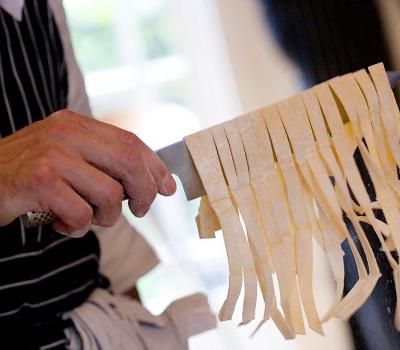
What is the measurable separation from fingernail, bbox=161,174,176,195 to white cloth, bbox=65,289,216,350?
310mm

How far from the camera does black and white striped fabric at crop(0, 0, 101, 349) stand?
2.59 ft

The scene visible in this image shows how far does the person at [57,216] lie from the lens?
1.78 ft

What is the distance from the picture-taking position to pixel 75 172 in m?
0.53

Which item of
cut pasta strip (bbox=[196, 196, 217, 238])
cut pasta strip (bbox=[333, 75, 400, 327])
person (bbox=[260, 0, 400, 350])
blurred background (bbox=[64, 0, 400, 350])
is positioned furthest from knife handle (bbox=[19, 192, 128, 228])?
blurred background (bbox=[64, 0, 400, 350])

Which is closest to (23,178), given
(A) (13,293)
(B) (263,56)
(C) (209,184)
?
(C) (209,184)

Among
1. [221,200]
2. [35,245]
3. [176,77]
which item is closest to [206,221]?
[221,200]

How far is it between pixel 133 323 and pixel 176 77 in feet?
6.71

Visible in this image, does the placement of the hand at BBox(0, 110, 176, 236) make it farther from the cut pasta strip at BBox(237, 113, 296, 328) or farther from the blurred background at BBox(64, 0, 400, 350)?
the blurred background at BBox(64, 0, 400, 350)

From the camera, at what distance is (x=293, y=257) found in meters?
0.63

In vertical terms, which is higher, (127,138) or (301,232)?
(127,138)

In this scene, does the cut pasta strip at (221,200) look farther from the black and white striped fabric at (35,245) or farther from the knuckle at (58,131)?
the black and white striped fabric at (35,245)

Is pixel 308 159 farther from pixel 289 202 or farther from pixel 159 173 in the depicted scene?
pixel 159 173

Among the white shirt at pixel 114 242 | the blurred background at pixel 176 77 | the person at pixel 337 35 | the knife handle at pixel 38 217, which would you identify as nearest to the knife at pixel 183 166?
the knife handle at pixel 38 217

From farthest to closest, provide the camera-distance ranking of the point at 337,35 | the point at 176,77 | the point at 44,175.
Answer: the point at 176,77 < the point at 337,35 < the point at 44,175
